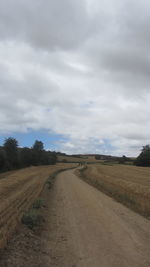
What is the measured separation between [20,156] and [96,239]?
3400 inches

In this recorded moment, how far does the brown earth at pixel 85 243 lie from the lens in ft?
21.8

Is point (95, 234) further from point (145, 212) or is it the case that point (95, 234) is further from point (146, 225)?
point (145, 212)

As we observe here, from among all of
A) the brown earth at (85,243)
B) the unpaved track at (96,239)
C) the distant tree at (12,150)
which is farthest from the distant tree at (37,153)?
the brown earth at (85,243)

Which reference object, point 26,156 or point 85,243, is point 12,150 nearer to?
point 26,156

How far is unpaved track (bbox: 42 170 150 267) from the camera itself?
6711 millimetres

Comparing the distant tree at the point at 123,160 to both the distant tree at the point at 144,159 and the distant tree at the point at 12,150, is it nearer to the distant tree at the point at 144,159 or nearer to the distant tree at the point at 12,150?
the distant tree at the point at 144,159

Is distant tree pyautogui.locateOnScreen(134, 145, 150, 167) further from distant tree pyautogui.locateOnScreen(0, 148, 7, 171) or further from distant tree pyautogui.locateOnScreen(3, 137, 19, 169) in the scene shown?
distant tree pyautogui.locateOnScreen(0, 148, 7, 171)

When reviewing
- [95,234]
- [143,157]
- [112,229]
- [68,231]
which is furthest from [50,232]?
[143,157]

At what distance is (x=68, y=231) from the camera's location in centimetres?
983

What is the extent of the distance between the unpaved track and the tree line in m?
60.0

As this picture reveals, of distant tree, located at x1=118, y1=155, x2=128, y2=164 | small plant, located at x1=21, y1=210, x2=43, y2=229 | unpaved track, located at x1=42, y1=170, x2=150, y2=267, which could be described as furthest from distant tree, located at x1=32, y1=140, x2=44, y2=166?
small plant, located at x1=21, y1=210, x2=43, y2=229

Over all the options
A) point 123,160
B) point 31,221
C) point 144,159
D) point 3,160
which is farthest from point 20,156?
point 31,221

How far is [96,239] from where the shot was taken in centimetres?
864

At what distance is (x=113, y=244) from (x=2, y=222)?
471cm
